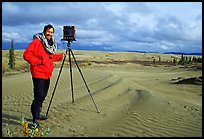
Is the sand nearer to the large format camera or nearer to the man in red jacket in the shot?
the man in red jacket

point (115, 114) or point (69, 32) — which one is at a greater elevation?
point (69, 32)

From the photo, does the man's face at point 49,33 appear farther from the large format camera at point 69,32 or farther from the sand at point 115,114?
the sand at point 115,114

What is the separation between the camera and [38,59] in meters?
5.28

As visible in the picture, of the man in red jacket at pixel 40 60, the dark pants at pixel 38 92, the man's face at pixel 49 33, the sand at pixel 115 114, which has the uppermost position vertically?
the man's face at pixel 49 33

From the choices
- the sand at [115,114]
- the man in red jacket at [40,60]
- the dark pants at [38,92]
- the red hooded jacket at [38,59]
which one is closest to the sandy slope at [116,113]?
the sand at [115,114]

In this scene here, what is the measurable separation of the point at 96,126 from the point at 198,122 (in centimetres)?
217

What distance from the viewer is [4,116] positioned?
6590 mm

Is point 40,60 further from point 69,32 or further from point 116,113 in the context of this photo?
point 116,113

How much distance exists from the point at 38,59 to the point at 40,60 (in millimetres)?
45

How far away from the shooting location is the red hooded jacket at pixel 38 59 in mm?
5184

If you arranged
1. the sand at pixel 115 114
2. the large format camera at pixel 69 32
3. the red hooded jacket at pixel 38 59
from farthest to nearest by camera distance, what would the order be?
the large format camera at pixel 69 32 → the sand at pixel 115 114 → the red hooded jacket at pixel 38 59

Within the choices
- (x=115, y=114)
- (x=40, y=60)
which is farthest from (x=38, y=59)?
(x=115, y=114)

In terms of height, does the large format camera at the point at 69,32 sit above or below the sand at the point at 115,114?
above

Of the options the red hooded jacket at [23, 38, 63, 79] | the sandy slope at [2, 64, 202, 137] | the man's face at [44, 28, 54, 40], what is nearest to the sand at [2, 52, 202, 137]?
the sandy slope at [2, 64, 202, 137]
